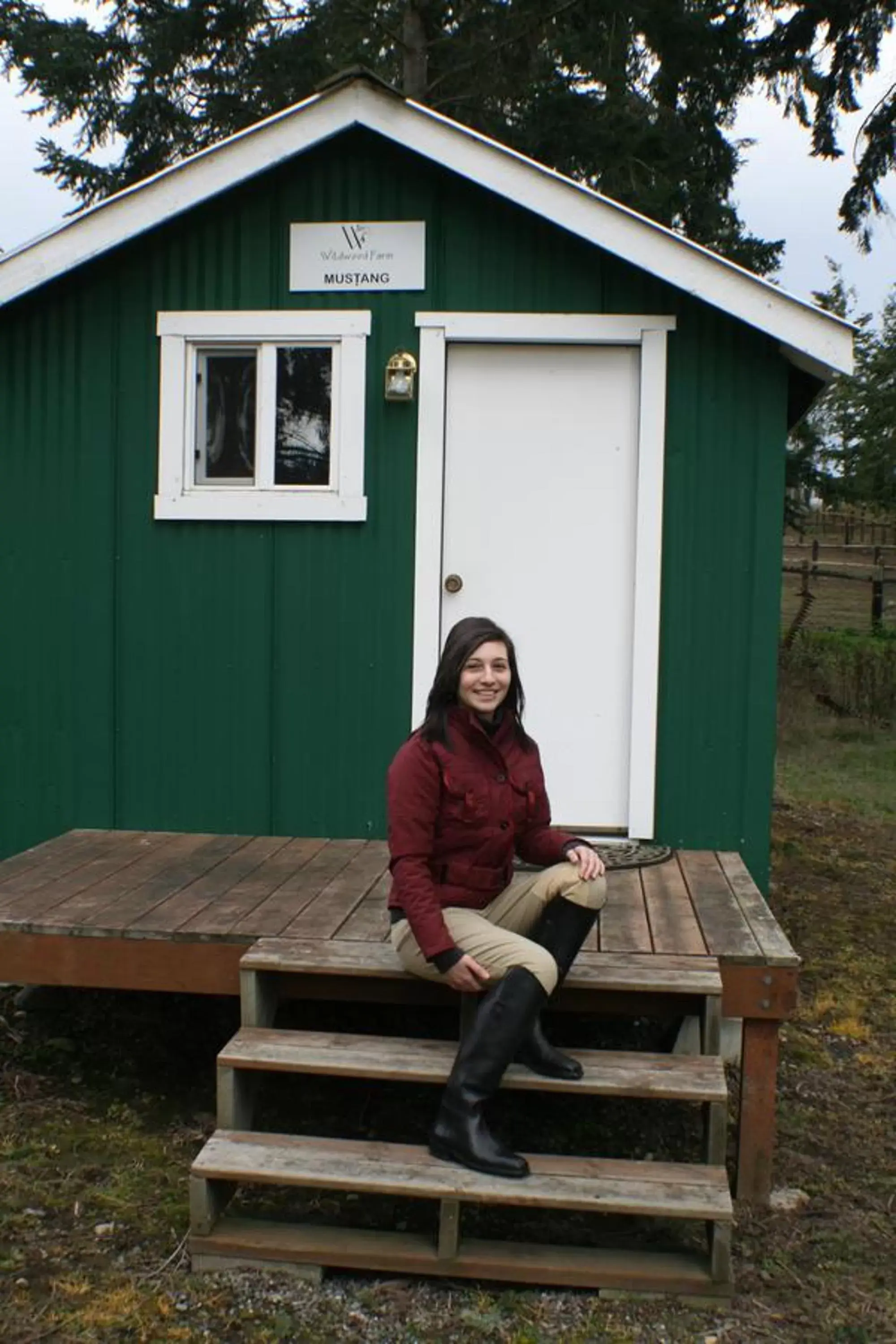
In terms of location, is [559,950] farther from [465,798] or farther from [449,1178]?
[449,1178]

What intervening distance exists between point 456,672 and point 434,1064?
1.06 metres

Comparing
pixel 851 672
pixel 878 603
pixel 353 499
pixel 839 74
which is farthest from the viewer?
pixel 878 603

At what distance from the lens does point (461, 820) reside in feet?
12.0

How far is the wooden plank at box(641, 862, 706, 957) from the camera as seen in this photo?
13.7 ft

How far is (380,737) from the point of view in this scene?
5.75 m

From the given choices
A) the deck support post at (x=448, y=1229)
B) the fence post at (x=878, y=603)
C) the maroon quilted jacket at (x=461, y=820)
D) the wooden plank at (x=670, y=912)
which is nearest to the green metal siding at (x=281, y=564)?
the wooden plank at (x=670, y=912)

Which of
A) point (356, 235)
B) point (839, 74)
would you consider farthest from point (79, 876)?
point (839, 74)

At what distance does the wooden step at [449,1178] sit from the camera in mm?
3285

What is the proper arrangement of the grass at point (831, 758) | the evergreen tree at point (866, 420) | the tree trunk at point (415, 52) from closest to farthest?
1. the grass at point (831, 758)
2. the tree trunk at point (415, 52)
3. the evergreen tree at point (866, 420)

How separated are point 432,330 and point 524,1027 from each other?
10.5 feet

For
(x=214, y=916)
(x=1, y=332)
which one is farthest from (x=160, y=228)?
(x=214, y=916)

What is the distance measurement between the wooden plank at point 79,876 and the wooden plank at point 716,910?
84.0 inches

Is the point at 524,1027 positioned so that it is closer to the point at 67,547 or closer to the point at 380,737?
the point at 380,737

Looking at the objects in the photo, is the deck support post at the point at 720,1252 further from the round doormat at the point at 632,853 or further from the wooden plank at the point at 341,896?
the round doormat at the point at 632,853
